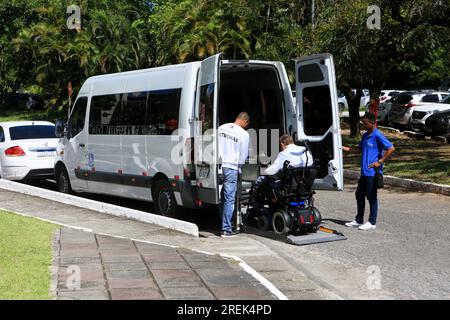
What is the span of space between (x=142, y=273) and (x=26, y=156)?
29.2ft

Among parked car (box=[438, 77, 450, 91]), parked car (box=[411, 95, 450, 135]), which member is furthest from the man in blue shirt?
parked car (box=[438, 77, 450, 91])

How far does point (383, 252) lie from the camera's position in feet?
27.4

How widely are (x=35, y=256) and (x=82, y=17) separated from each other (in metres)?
26.2

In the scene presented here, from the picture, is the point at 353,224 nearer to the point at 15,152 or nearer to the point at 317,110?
the point at 317,110

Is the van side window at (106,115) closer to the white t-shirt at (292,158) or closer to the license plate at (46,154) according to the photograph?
the license plate at (46,154)

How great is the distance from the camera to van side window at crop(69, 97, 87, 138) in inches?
505

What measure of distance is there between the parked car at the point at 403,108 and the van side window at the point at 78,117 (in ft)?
57.5

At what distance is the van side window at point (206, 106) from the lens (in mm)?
9375

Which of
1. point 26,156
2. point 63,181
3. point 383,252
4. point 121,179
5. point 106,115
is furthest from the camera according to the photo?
point 26,156

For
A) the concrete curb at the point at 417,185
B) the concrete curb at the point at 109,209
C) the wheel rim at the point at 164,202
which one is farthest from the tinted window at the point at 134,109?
the concrete curb at the point at 417,185

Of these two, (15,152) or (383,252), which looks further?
(15,152)

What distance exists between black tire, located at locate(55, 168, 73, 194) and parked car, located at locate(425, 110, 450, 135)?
46.1ft

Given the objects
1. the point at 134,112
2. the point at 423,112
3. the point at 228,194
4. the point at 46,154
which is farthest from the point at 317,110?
the point at 423,112
